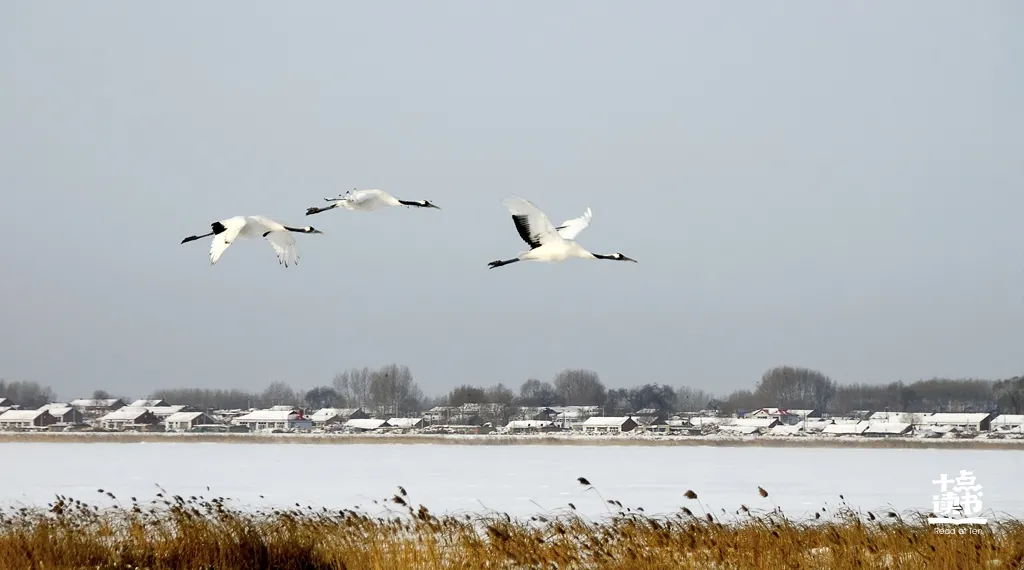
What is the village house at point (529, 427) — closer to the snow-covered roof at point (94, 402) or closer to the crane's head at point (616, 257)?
the snow-covered roof at point (94, 402)

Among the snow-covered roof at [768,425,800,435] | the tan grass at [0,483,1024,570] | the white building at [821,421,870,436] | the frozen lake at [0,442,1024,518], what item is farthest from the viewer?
the snow-covered roof at [768,425,800,435]

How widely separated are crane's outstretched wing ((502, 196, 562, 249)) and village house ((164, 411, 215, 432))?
139m

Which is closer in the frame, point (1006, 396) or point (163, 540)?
point (163, 540)

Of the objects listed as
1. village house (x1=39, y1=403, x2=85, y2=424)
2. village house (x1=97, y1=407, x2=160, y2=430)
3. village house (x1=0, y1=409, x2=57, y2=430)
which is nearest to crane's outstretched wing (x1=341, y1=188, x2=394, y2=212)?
village house (x1=97, y1=407, x2=160, y2=430)

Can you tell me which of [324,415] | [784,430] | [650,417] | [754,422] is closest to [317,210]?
[784,430]

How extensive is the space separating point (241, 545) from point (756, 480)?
1360 inches

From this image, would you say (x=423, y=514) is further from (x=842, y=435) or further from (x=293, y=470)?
(x=842, y=435)

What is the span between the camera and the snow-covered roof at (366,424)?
466ft

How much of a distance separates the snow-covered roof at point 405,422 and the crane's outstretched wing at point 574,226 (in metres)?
128

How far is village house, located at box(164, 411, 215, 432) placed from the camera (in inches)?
5812

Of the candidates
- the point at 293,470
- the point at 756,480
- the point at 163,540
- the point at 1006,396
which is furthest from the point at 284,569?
the point at 1006,396

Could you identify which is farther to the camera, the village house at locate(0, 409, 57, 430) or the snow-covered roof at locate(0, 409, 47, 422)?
the snow-covered roof at locate(0, 409, 47, 422)

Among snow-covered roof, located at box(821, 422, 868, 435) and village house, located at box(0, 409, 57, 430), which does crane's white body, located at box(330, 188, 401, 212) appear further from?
village house, located at box(0, 409, 57, 430)

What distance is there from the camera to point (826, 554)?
12797 mm
